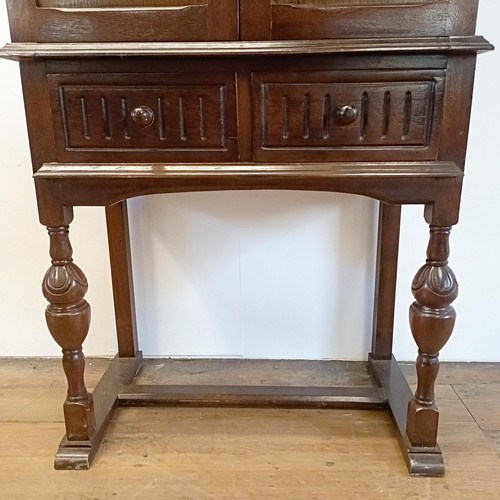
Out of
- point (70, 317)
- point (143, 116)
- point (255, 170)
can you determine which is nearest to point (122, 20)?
point (143, 116)

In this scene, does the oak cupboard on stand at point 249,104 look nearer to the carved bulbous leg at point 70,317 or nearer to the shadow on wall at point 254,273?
the carved bulbous leg at point 70,317

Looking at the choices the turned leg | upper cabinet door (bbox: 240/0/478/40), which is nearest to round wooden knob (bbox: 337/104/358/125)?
upper cabinet door (bbox: 240/0/478/40)

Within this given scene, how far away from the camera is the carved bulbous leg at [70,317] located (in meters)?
Result: 0.96

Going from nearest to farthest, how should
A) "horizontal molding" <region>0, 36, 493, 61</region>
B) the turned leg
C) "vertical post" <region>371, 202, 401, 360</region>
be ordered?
"horizontal molding" <region>0, 36, 493, 61</region> < the turned leg < "vertical post" <region>371, 202, 401, 360</region>

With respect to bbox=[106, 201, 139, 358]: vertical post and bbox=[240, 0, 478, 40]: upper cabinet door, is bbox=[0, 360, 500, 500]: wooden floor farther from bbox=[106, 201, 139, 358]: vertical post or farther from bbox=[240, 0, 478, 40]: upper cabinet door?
bbox=[240, 0, 478, 40]: upper cabinet door

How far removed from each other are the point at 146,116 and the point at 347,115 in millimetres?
322

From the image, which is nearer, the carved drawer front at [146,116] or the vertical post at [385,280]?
the carved drawer front at [146,116]

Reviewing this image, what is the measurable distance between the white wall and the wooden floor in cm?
15

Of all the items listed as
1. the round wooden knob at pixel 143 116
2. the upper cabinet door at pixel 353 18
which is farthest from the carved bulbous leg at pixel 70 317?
the upper cabinet door at pixel 353 18

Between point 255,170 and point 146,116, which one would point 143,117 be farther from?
point 255,170

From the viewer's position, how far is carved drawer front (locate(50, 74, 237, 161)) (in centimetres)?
88

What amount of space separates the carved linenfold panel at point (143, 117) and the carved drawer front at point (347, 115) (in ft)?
0.25

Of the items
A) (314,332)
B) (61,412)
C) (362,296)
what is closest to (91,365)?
(61,412)

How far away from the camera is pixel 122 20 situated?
2.77 ft
